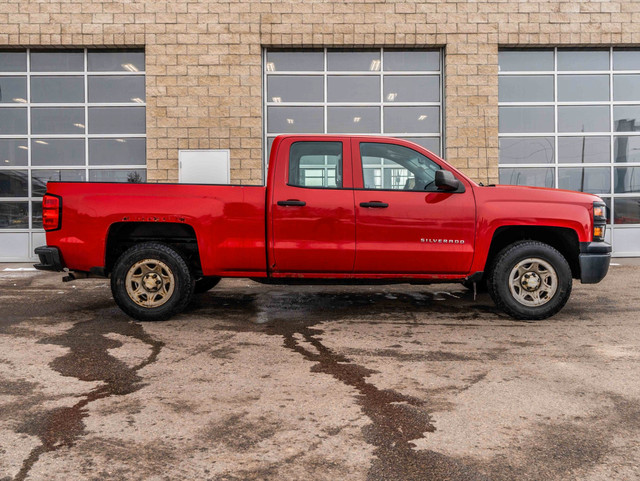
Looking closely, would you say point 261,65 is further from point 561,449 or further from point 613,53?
point 561,449

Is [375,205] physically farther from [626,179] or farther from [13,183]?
[13,183]

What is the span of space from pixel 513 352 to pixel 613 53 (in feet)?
36.1

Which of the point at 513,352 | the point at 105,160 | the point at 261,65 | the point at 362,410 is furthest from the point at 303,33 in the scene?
the point at 362,410

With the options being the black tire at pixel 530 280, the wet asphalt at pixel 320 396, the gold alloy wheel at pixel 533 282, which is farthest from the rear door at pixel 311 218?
the gold alloy wheel at pixel 533 282

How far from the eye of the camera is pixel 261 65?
39.7ft

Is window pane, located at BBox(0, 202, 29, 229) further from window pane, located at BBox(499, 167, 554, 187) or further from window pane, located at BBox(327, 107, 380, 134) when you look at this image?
window pane, located at BBox(499, 167, 554, 187)

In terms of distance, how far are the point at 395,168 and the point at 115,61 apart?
367 inches

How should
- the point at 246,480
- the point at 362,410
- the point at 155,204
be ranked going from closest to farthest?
the point at 246,480
the point at 362,410
the point at 155,204

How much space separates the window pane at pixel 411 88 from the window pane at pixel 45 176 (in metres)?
7.46

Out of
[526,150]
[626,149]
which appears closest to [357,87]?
[526,150]

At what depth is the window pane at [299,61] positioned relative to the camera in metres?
12.4

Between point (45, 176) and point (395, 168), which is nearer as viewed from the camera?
point (395, 168)

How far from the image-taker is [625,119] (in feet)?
41.3

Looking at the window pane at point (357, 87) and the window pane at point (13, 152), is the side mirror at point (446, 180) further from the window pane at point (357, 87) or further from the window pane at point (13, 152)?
the window pane at point (13, 152)
